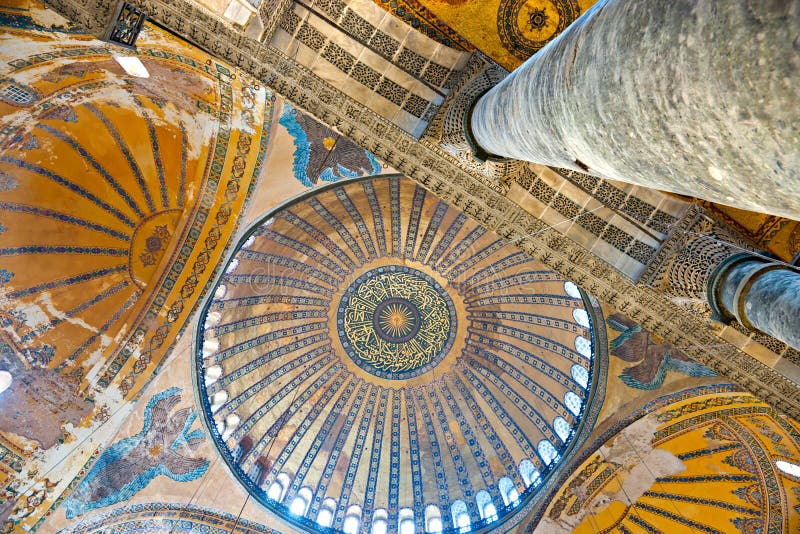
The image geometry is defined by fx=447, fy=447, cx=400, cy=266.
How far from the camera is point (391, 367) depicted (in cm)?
1155

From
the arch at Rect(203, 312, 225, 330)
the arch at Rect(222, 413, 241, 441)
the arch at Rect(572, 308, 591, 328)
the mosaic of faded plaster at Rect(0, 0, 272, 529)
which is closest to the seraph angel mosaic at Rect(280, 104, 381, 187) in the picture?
the mosaic of faded plaster at Rect(0, 0, 272, 529)

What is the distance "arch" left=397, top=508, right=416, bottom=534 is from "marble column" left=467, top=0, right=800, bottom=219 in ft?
34.4

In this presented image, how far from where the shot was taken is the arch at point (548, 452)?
9353 mm

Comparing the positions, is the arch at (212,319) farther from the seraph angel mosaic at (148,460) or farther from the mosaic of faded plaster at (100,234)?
the seraph angel mosaic at (148,460)

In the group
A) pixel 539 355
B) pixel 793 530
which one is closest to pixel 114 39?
pixel 539 355

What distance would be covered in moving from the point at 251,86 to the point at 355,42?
170cm

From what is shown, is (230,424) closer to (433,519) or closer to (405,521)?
(405,521)

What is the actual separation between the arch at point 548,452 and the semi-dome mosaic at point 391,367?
4 cm

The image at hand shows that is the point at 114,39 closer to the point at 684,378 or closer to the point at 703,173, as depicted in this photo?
the point at 703,173

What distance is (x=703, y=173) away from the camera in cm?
138

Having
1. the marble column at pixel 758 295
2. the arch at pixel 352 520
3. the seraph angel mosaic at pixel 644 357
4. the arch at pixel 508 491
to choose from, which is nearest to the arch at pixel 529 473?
the arch at pixel 508 491

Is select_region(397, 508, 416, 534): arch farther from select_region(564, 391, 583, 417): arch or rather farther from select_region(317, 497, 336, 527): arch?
select_region(564, 391, 583, 417): arch

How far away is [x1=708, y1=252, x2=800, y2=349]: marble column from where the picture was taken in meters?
3.41

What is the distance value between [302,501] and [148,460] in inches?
140
